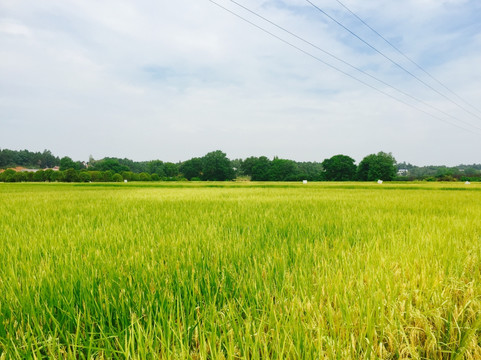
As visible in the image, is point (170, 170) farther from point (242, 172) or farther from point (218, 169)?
point (242, 172)

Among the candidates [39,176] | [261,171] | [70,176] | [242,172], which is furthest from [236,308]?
[242,172]

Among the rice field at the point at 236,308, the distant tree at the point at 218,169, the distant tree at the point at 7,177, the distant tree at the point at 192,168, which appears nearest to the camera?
the rice field at the point at 236,308

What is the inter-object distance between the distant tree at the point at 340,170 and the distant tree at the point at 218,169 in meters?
31.8

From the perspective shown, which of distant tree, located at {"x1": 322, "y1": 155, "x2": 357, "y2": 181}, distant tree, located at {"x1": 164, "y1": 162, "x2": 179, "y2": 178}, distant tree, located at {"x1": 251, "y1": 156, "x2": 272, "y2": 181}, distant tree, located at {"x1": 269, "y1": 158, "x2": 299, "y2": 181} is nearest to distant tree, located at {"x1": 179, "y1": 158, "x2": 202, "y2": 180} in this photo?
distant tree, located at {"x1": 164, "y1": 162, "x2": 179, "y2": 178}

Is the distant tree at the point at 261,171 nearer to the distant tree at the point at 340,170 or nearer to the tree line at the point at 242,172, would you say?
the tree line at the point at 242,172

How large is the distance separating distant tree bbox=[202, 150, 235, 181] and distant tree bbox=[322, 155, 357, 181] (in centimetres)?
3181

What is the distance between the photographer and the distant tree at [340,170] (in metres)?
89.0

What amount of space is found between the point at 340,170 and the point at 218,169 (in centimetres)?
3998

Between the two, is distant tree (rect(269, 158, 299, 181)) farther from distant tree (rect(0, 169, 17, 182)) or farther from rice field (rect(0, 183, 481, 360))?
rice field (rect(0, 183, 481, 360))

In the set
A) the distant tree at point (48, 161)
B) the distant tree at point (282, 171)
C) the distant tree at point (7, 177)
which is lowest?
the distant tree at point (7, 177)

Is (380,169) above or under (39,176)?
above

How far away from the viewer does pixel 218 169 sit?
88688 mm

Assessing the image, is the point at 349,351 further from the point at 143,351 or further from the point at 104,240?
the point at 104,240

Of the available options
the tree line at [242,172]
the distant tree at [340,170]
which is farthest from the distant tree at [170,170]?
the distant tree at [340,170]
